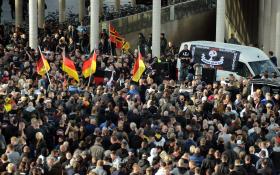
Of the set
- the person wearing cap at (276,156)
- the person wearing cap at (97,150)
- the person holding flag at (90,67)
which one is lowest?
the person wearing cap at (276,156)

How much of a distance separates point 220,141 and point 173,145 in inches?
49.1

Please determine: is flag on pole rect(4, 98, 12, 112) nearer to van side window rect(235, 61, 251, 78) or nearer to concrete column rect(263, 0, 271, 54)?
van side window rect(235, 61, 251, 78)

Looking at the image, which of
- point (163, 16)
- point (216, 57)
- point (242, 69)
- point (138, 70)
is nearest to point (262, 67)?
point (242, 69)

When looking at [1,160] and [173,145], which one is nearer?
[1,160]

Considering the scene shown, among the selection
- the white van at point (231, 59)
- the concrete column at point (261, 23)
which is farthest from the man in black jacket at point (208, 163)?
the concrete column at point (261, 23)

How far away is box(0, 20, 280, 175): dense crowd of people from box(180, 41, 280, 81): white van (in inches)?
98.4

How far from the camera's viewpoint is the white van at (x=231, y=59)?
119 feet

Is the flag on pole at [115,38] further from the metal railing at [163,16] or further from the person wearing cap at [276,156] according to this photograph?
the person wearing cap at [276,156]

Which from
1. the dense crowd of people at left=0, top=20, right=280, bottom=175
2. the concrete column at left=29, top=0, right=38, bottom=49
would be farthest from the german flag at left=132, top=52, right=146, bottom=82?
the concrete column at left=29, top=0, right=38, bottom=49

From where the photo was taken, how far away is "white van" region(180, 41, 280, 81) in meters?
36.1

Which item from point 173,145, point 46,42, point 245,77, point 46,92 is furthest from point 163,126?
point 46,42

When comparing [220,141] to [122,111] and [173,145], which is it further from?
[122,111]

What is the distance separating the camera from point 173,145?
23328 mm

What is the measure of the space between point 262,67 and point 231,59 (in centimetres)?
114
